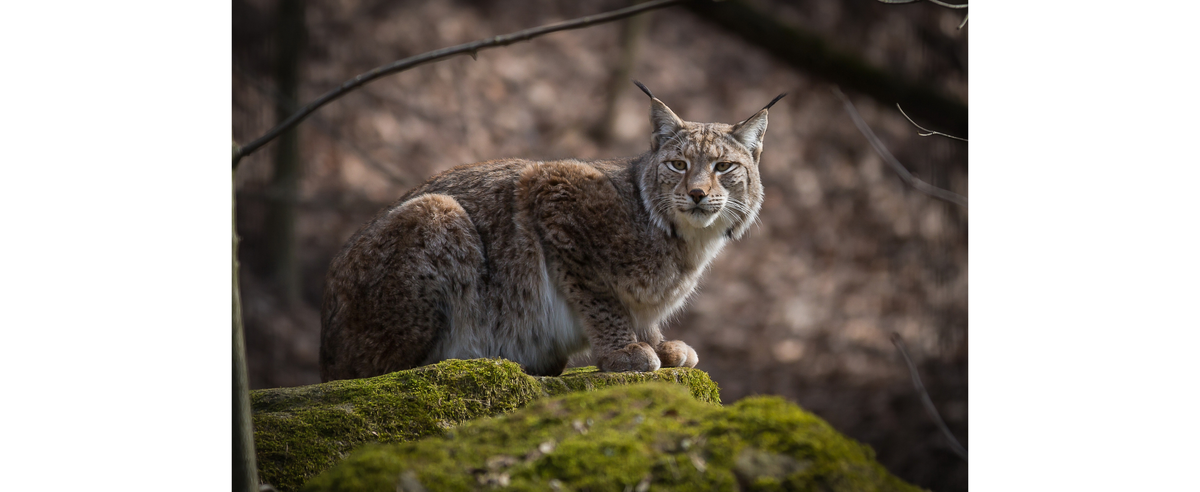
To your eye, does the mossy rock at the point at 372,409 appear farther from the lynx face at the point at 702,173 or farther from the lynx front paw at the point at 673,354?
the lynx face at the point at 702,173

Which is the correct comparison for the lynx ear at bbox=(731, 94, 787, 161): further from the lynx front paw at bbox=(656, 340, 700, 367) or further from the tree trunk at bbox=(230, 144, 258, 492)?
the tree trunk at bbox=(230, 144, 258, 492)

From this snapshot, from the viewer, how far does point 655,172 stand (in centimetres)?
398

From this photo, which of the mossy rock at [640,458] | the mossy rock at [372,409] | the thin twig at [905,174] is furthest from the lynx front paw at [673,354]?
the mossy rock at [640,458]

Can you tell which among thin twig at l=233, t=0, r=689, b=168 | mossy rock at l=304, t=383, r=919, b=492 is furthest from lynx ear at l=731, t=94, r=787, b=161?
mossy rock at l=304, t=383, r=919, b=492

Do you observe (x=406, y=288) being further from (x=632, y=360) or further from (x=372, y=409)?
(x=632, y=360)

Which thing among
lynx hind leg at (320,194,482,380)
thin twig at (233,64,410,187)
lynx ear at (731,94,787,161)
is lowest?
lynx hind leg at (320,194,482,380)

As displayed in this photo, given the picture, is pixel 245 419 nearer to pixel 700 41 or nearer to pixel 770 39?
pixel 770 39

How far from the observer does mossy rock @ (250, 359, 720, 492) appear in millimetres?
3025

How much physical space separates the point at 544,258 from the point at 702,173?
84 centimetres

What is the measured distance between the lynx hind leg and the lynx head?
0.91 meters

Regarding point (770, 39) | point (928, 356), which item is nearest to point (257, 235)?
point (770, 39)

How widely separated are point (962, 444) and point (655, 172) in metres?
2.10

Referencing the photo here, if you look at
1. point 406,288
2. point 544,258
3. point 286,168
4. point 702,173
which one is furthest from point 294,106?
point 702,173

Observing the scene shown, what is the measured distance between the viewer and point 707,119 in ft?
30.6
